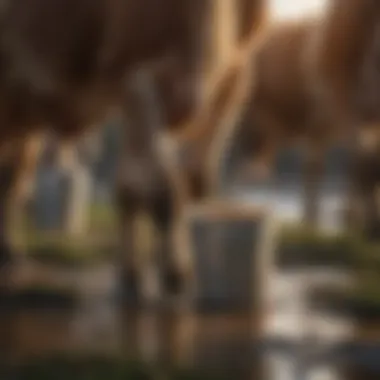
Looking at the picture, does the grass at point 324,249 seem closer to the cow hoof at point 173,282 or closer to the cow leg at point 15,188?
the cow hoof at point 173,282

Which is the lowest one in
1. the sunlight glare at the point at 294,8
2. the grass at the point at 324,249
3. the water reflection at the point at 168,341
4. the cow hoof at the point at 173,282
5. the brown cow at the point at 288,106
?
the water reflection at the point at 168,341

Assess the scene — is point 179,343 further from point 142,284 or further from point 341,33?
point 341,33

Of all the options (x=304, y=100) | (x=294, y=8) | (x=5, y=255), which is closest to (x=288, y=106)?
(x=304, y=100)

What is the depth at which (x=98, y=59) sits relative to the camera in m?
1.40

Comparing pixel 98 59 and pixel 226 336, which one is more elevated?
pixel 98 59

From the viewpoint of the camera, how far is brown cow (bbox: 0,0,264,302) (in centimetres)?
135

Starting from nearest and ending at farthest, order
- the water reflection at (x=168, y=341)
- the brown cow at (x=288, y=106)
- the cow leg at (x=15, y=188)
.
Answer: the water reflection at (x=168, y=341)
the brown cow at (x=288, y=106)
the cow leg at (x=15, y=188)

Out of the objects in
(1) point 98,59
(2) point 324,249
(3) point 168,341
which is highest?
(1) point 98,59

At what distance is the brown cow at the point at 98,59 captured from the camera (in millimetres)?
1351

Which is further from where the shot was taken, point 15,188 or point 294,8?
point 15,188

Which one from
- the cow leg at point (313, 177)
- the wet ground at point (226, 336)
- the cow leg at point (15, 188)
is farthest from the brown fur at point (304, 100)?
the cow leg at point (15, 188)

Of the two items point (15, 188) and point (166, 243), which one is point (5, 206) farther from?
point (166, 243)

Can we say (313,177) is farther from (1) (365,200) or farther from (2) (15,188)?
(2) (15,188)

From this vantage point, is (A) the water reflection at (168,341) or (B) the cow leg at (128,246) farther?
(B) the cow leg at (128,246)
